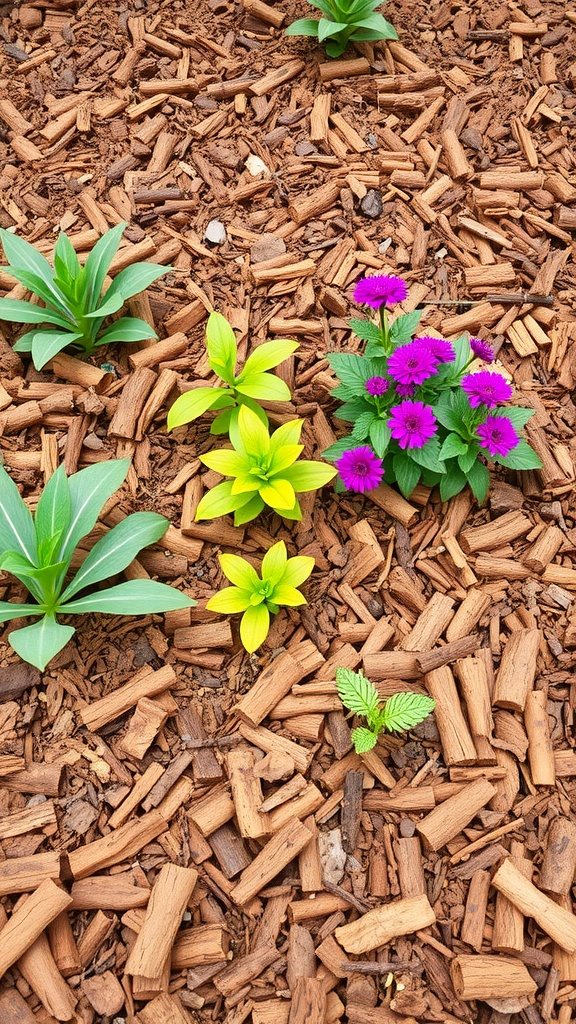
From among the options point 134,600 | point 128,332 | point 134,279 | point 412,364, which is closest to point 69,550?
point 134,600

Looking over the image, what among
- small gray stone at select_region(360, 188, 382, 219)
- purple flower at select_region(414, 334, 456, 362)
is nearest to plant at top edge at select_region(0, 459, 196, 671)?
purple flower at select_region(414, 334, 456, 362)

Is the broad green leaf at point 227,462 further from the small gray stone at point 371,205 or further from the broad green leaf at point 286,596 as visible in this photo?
the small gray stone at point 371,205

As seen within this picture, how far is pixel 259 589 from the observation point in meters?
2.59

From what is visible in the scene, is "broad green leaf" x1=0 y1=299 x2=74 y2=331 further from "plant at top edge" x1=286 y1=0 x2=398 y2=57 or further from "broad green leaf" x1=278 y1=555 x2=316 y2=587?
"plant at top edge" x1=286 y1=0 x2=398 y2=57

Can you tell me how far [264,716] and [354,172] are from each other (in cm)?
259

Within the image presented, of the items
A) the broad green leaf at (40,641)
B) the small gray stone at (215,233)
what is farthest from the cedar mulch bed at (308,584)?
the broad green leaf at (40,641)

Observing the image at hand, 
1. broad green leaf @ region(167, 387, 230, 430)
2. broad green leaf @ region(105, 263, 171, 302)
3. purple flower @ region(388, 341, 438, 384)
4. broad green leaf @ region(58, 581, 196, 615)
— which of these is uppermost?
broad green leaf @ region(105, 263, 171, 302)

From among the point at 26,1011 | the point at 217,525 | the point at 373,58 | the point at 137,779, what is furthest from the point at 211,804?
the point at 373,58

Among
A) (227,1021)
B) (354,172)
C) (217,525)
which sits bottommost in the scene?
(227,1021)

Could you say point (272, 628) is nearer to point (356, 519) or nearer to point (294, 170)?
point (356, 519)

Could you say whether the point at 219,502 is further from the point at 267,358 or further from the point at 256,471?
the point at 267,358

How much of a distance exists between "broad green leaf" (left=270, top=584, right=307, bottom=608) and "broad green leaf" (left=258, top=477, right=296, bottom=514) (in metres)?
0.28

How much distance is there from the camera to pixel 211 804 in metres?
2.38

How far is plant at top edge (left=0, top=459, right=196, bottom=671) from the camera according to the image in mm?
2457
